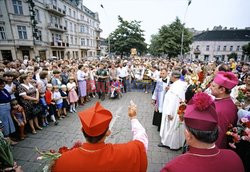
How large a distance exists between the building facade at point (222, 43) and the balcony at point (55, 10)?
134 ft

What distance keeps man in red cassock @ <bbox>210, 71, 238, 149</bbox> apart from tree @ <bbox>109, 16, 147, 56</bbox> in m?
32.0

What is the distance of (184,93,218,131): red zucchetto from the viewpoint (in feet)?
4.32

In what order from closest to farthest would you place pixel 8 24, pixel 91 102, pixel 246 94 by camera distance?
pixel 246 94, pixel 91 102, pixel 8 24

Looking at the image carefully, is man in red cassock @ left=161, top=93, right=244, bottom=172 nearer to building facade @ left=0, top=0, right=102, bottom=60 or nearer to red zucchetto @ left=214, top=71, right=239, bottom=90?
red zucchetto @ left=214, top=71, right=239, bottom=90

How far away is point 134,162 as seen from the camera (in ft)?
4.71

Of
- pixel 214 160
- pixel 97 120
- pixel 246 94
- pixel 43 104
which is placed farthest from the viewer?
pixel 43 104

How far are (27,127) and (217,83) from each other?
242 inches

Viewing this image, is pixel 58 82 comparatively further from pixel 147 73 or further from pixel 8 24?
pixel 8 24

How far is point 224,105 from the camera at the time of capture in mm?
2262

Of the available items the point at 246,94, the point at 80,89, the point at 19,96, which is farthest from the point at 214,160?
the point at 80,89

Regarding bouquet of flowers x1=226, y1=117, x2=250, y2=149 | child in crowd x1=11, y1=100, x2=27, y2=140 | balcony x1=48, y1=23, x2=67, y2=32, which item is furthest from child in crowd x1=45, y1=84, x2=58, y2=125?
balcony x1=48, y1=23, x2=67, y2=32

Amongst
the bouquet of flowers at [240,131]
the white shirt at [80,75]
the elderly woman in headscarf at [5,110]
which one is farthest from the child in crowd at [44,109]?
the bouquet of flowers at [240,131]

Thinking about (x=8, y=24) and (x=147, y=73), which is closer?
(x=147, y=73)

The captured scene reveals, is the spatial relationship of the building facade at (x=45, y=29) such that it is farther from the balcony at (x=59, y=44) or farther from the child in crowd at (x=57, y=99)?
the child in crowd at (x=57, y=99)
